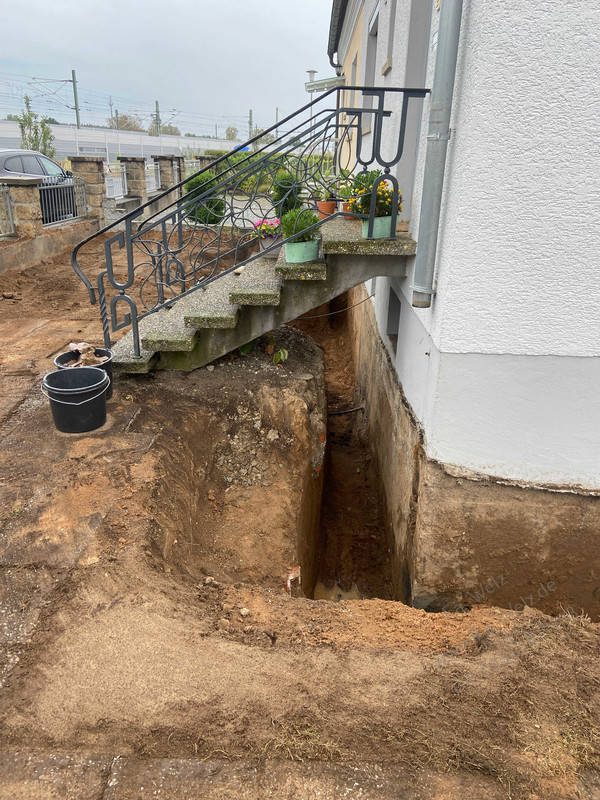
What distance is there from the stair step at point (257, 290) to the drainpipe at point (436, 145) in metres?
1.59

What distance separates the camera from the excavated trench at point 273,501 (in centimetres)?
432

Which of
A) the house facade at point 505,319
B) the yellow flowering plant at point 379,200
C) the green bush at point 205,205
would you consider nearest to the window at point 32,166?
the green bush at point 205,205

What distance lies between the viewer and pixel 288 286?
5.14 meters

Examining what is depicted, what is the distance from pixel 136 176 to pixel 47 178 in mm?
3533

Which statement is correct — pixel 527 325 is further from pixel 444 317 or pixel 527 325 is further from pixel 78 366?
pixel 78 366

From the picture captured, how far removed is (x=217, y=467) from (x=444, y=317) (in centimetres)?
261

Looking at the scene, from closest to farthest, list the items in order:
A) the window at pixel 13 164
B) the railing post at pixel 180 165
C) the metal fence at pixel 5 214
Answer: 1. the metal fence at pixel 5 214
2. the window at pixel 13 164
3. the railing post at pixel 180 165

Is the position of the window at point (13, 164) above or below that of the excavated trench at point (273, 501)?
above

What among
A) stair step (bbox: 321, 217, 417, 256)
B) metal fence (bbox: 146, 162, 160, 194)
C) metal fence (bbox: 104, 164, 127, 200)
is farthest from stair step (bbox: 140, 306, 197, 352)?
metal fence (bbox: 146, 162, 160, 194)

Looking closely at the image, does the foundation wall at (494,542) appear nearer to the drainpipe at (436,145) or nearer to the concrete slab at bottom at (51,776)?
the drainpipe at (436,145)

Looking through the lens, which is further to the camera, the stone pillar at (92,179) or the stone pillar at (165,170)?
the stone pillar at (165,170)

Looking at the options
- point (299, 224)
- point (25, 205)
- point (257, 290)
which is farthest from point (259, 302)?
point (25, 205)

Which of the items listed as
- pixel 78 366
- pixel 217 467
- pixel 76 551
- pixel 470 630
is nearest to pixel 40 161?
pixel 78 366

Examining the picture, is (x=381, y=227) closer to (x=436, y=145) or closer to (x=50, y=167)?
(x=436, y=145)
